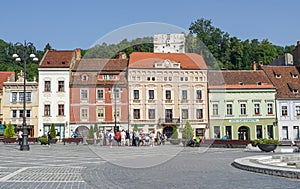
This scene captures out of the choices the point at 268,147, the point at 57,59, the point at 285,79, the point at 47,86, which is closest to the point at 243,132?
the point at 285,79

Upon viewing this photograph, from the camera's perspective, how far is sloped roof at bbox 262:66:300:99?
174 ft

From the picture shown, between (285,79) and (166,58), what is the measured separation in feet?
147

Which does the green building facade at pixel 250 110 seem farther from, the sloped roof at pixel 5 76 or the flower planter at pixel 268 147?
the flower planter at pixel 268 147

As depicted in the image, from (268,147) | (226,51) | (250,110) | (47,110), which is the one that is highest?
(226,51)

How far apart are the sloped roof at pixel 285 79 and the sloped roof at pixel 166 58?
136 feet

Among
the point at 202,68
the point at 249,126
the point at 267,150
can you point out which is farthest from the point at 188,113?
the point at 249,126

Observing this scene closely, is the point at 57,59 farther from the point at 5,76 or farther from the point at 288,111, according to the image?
the point at 288,111

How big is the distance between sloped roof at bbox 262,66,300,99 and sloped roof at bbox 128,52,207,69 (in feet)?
136

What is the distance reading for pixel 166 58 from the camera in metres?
14.0

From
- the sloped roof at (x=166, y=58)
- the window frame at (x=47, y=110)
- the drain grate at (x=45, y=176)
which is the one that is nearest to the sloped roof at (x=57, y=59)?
the window frame at (x=47, y=110)

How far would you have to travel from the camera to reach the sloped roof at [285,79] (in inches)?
2090

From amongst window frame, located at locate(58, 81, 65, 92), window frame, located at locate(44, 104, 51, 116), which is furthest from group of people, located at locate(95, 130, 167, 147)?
window frame, located at locate(44, 104, 51, 116)

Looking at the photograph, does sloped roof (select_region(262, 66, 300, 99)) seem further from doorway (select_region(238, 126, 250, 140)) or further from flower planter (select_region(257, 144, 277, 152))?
flower planter (select_region(257, 144, 277, 152))

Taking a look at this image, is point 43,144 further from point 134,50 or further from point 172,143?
point 134,50
